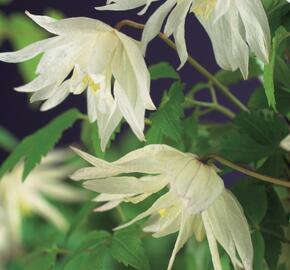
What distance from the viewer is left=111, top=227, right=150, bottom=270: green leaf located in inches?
21.8

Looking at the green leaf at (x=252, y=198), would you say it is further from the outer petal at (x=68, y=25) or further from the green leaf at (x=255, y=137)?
the outer petal at (x=68, y=25)

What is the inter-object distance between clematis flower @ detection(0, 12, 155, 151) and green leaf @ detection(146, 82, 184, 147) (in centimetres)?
3

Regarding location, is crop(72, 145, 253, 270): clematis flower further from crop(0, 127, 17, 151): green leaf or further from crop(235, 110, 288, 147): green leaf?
crop(0, 127, 17, 151): green leaf

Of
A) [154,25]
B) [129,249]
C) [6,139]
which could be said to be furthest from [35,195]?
[154,25]

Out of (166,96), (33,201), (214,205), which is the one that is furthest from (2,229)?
(214,205)

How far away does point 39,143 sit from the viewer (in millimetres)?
651

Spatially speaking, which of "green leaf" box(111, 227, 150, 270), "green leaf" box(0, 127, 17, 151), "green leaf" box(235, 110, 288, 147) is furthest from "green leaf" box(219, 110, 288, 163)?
"green leaf" box(0, 127, 17, 151)

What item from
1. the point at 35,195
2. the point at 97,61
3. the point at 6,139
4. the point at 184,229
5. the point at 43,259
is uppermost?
the point at 97,61

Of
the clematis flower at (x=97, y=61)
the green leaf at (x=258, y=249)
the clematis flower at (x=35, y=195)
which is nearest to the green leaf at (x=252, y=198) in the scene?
the green leaf at (x=258, y=249)

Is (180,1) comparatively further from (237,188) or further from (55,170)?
(55,170)

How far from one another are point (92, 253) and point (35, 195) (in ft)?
3.82

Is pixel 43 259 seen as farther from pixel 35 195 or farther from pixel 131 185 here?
pixel 35 195

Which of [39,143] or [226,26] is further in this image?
[39,143]

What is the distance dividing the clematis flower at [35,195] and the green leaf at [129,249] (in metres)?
0.99
